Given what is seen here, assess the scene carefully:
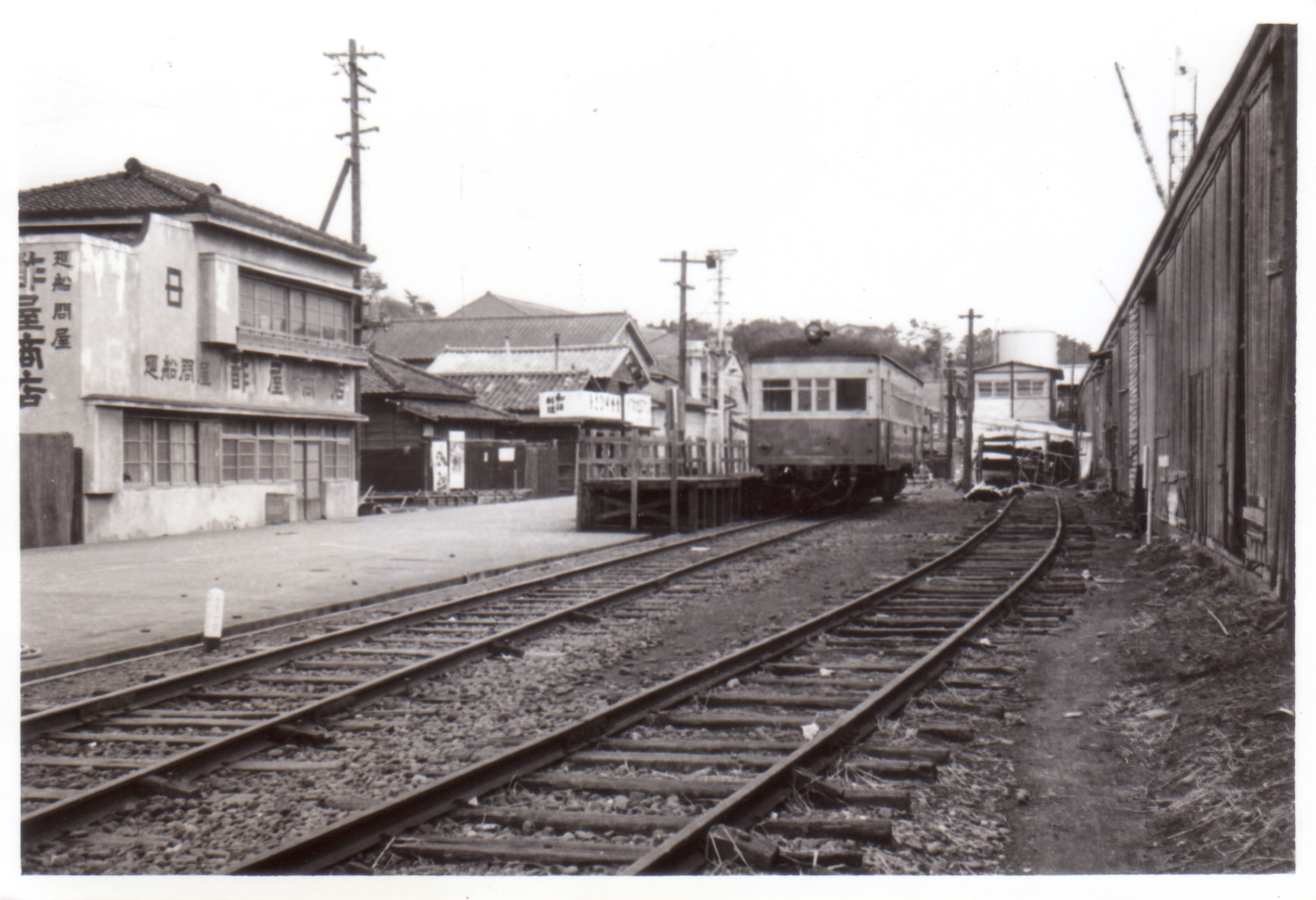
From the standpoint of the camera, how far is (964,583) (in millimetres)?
10469

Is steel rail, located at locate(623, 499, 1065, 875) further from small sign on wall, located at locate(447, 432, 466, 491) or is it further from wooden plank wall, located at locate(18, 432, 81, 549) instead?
small sign on wall, located at locate(447, 432, 466, 491)

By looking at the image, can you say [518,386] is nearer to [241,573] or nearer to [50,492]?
[50,492]

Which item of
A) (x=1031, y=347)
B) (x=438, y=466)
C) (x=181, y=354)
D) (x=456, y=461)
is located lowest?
(x=438, y=466)

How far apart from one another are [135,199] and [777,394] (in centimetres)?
1117

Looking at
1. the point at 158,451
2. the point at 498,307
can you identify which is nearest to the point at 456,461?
the point at 158,451

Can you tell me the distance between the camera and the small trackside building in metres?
15.1

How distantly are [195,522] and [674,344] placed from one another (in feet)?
138

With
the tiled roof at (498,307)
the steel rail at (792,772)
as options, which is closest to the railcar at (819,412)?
the steel rail at (792,772)

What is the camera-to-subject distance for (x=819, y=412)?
1889 cm

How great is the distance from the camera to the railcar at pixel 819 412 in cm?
A: 1878

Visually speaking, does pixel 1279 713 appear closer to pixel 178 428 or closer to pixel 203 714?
pixel 203 714

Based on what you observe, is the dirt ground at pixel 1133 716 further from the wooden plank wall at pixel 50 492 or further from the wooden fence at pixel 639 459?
the wooden plank wall at pixel 50 492

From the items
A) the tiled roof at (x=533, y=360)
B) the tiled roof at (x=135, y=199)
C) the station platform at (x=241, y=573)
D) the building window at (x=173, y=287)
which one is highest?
the tiled roof at (x=135, y=199)

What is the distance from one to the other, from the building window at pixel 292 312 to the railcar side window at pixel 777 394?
29.3 feet
